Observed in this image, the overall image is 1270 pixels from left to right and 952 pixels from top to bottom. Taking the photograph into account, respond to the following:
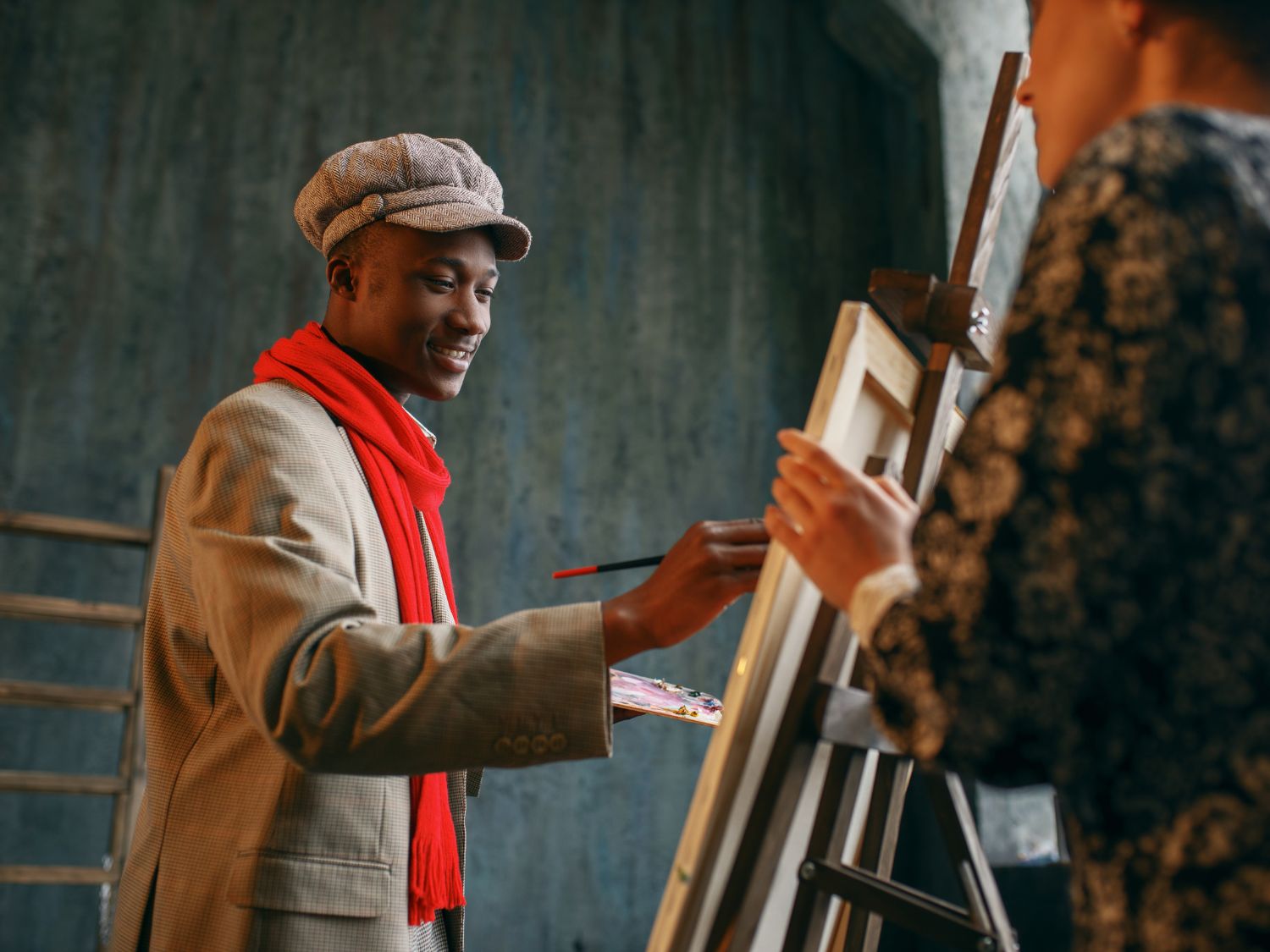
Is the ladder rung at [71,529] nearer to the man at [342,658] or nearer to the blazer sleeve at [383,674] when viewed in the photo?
the man at [342,658]

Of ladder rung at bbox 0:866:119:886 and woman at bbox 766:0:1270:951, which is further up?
woman at bbox 766:0:1270:951

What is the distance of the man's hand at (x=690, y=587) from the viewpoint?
1089mm

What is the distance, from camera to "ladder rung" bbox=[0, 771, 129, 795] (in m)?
3.04

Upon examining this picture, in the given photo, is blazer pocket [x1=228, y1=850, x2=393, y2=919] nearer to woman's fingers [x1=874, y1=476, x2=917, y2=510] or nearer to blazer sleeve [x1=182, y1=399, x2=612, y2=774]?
blazer sleeve [x1=182, y1=399, x2=612, y2=774]

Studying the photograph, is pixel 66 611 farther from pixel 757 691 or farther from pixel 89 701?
pixel 757 691

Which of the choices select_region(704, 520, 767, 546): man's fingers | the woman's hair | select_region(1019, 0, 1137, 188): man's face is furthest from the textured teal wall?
the woman's hair

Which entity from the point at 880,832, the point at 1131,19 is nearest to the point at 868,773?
the point at 880,832

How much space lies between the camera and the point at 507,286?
4.42 meters

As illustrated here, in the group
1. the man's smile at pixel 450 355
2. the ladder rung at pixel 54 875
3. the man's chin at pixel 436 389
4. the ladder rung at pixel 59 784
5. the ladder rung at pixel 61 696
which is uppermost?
the man's smile at pixel 450 355

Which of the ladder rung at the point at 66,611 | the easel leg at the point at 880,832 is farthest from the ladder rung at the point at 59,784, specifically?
the easel leg at the point at 880,832

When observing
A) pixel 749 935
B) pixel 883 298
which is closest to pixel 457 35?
pixel 883 298

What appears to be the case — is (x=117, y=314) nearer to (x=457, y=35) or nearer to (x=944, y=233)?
(x=457, y=35)

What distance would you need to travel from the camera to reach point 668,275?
4.71 meters

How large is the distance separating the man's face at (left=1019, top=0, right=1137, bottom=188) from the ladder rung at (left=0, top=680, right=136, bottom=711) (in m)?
3.11
